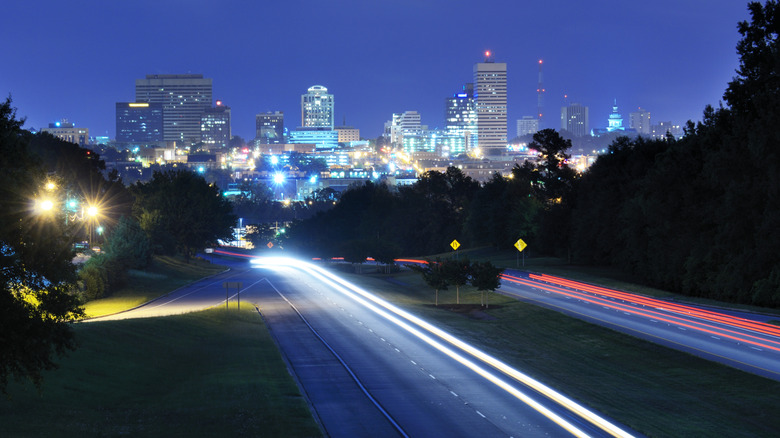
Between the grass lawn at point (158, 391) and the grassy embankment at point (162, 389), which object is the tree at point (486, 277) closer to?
the grassy embankment at point (162, 389)

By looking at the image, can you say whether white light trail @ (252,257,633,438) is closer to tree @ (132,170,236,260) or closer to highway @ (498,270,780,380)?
highway @ (498,270,780,380)

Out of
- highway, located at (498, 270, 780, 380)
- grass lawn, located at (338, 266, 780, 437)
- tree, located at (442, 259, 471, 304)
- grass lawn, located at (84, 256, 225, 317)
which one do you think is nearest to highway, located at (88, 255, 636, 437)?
grass lawn, located at (338, 266, 780, 437)

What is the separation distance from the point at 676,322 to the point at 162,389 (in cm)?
Result: 2713

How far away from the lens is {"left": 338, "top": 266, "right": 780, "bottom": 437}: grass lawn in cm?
2356

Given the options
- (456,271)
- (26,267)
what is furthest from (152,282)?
(26,267)

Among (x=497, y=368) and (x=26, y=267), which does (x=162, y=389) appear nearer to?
(x=26, y=267)

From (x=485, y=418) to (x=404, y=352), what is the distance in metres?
13.0

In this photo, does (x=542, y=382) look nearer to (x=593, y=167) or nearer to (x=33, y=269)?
(x=33, y=269)

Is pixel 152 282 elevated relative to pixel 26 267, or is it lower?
lower

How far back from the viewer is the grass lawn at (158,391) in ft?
68.1

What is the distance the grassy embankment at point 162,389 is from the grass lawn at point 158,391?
0.09 feet

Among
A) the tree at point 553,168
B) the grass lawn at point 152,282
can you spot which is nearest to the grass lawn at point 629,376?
the grass lawn at point 152,282

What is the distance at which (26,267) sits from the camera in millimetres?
18891

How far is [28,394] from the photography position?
22.6 meters
